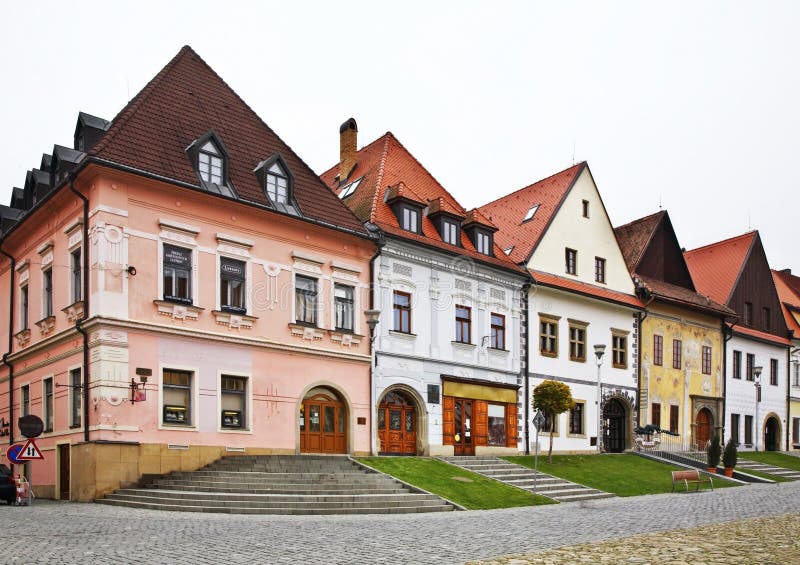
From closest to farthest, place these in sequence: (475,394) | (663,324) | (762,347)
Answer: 1. (475,394)
2. (663,324)
3. (762,347)

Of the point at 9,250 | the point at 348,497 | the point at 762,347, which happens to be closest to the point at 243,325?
the point at 348,497

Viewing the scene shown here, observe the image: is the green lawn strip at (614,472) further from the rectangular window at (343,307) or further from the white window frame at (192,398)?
the white window frame at (192,398)

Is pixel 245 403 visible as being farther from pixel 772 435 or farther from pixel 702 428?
pixel 772 435

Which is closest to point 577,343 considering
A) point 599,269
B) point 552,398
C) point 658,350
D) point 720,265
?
point 599,269

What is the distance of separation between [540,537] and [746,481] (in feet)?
72.9

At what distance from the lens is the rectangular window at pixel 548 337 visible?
117 ft

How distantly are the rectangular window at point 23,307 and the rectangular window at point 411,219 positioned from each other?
13.4 metres

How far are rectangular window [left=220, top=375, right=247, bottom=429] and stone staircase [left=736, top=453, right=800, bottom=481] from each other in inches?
881

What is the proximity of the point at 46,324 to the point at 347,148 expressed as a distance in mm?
14630

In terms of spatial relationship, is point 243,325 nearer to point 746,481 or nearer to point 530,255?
point 530,255

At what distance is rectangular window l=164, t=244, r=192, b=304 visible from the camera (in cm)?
2461

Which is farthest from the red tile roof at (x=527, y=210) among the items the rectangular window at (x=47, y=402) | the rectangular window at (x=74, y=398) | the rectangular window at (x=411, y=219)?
the rectangular window at (x=47, y=402)

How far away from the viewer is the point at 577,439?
1428 inches

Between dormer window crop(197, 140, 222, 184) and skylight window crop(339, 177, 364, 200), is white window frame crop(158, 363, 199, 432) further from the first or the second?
skylight window crop(339, 177, 364, 200)
